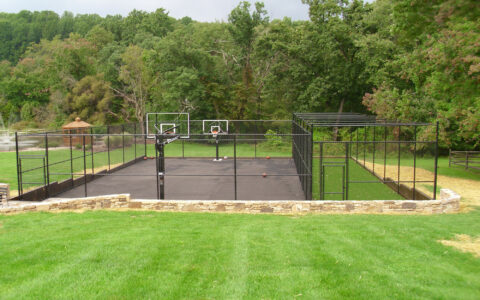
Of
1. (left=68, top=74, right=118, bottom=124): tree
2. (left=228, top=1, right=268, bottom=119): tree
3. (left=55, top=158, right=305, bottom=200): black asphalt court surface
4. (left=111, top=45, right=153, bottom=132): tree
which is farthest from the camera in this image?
(left=68, top=74, right=118, bottom=124): tree

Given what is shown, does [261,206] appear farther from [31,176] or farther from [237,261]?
[31,176]

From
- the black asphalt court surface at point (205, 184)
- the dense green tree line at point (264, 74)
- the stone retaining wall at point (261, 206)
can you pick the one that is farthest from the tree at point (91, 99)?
the stone retaining wall at point (261, 206)

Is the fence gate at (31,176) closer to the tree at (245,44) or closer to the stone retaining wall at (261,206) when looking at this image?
the stone retaining wall at (261,206)

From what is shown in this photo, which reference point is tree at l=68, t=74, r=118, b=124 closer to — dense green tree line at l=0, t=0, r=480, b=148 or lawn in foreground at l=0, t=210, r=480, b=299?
dense green tree line at l=0, t=0, r=480, b=148

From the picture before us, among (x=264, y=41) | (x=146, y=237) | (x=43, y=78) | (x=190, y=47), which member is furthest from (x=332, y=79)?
(x=43, y=78)

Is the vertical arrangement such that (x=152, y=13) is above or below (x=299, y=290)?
above

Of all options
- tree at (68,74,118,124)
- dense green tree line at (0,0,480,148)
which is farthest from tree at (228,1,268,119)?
Result: tree at (68,74,118,124)

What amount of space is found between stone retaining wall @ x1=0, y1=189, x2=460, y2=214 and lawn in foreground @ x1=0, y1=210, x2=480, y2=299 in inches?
91.9

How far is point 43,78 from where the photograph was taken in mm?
49469

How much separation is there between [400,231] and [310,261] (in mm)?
3163

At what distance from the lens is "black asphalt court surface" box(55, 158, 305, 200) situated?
1670cm

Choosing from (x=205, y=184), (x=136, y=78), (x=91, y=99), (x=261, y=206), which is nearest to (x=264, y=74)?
(x=136, y=78)

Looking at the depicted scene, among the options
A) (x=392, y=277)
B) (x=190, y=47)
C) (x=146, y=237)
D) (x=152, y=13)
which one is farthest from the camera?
(x=152, y=13)

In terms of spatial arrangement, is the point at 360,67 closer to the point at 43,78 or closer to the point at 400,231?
the point at 400,231
